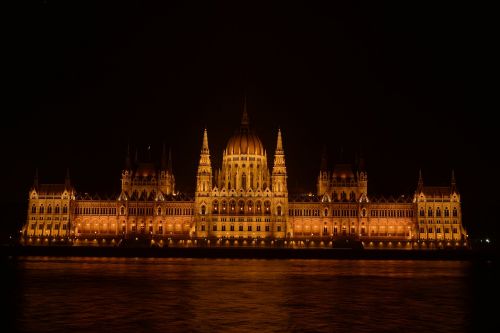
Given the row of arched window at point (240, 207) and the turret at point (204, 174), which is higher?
the turret at point (204, 174)

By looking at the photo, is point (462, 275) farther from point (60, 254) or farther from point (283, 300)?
point (60, 254)

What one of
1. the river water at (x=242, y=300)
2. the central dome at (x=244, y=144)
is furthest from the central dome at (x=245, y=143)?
the river water at (x=242, y=300)

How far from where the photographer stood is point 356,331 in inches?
1713

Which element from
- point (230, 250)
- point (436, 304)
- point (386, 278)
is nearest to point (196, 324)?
point (436, 304)

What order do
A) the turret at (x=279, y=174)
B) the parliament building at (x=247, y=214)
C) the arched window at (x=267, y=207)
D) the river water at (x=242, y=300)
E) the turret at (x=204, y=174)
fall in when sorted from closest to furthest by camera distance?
1. the river water at (x=242, y=300)
2. the parliament building at (x=247, y=214)
3. the arched window at (x=267, y=207)
4. the turret at (x=279, y=174)
5. the turret at (x=204, y=174)

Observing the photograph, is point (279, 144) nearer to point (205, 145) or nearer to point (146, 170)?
point (205, 145)

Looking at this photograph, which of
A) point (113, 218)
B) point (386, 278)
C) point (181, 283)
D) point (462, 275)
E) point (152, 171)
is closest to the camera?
point (181, 283)

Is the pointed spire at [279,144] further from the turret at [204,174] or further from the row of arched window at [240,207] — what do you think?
the turret at [204,174]

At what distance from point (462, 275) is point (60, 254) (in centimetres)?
6502

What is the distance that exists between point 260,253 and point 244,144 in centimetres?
4404

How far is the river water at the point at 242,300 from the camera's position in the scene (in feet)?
148

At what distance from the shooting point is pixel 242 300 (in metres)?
55.5

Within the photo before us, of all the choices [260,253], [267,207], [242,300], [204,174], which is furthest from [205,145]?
[242,300]

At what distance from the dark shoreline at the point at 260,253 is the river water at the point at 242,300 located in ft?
99.9
